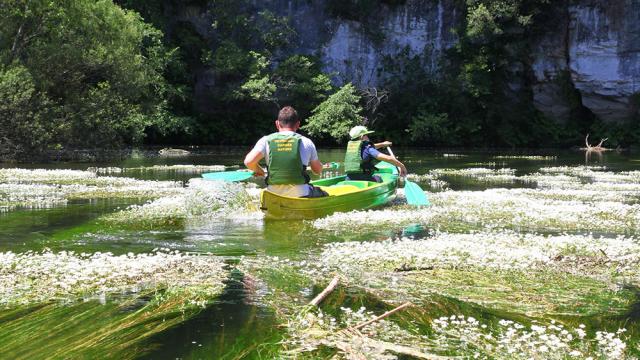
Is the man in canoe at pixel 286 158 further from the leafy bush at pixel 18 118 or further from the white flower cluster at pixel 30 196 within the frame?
Result: the leafy bush at pixel 18 118

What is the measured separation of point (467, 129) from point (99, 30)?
102 feet

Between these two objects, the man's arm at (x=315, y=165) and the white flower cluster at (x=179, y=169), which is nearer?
the man's arm at (x=315, y=165)

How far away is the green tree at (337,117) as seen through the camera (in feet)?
160

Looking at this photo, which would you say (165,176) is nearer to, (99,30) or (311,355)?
(99,30)

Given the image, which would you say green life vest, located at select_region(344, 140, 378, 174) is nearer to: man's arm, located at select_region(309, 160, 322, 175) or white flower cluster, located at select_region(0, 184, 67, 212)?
man's arm, located at select_region(309, 160, 322, 175)

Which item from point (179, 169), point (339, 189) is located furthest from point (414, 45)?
point (339, 189)

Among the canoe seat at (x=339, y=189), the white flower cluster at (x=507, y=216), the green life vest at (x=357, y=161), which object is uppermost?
the green life vest at (x=357, y=161)

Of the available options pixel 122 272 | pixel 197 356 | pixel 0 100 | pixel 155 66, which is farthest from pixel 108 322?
pixel 155 66

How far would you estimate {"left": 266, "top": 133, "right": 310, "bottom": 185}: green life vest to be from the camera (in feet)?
40.7

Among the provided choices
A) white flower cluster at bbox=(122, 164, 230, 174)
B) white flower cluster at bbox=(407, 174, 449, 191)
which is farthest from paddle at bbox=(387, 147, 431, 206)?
white flower cluster at bbox=(122, 164, 230, 174)

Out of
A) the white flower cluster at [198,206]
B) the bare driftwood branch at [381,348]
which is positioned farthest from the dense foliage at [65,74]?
the bare driftwood branch at [381,348]

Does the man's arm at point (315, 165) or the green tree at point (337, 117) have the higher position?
the green tree at point (337, 117)

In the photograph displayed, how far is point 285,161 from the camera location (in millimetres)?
12594

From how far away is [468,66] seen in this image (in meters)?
53.8
